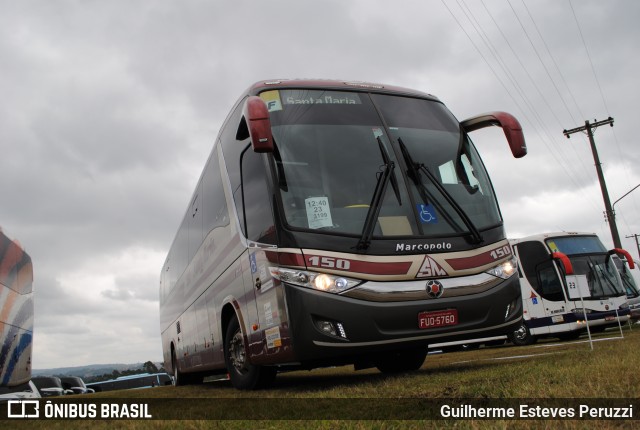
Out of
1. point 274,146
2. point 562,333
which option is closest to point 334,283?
point 274,146

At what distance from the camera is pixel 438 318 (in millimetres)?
6098

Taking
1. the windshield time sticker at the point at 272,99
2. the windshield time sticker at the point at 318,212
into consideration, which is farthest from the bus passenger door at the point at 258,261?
the windshield time sticker at the point at 272,99

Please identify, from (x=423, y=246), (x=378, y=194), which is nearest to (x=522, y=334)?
(x=423, y=246)

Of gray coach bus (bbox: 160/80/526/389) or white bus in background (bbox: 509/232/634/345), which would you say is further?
white bus in background (bbox: 509/232/634/345)

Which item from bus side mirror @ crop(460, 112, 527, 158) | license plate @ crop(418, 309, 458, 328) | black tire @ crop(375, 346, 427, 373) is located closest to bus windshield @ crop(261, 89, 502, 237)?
bus side mirror @ crop(460, 112, 527, 158)

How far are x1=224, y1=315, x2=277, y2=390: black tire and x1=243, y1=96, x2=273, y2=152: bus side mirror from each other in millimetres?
2575

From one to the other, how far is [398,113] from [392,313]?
2580 millimetres

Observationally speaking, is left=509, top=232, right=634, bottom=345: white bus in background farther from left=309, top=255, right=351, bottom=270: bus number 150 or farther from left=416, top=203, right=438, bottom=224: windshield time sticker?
left=309, top=255, right=351, bottom=270: bus number 150

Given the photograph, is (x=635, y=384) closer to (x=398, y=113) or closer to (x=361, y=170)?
(x=361, y=170)

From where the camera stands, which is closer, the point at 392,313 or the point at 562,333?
the point at 392,313

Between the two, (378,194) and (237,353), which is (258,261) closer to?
(378,194)

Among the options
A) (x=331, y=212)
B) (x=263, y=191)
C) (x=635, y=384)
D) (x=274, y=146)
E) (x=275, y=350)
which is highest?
(x=274, y=146)

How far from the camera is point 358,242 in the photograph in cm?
595

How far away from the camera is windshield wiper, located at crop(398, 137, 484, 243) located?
6.52 m
